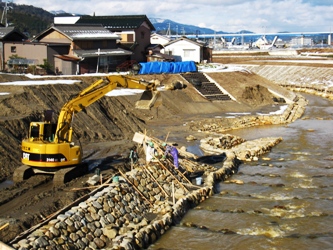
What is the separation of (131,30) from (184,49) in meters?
8.36

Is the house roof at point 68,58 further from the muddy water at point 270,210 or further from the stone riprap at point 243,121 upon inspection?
the muddy water at point 270,210

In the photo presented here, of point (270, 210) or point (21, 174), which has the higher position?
point (21, 174)

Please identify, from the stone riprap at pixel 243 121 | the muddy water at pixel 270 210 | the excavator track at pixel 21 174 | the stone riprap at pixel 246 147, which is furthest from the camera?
the stone riprap at pixel 243 121

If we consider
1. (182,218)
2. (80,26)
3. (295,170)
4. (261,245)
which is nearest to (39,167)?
(182,218)

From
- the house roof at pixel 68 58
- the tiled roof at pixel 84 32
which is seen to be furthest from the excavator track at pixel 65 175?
the tiled roof at pixel 84 32

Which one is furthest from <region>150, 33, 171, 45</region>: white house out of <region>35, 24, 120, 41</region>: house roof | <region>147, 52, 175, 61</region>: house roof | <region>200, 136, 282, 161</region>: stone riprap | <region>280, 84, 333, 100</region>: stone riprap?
<region>200, 136, 282, 161</region>: stone riprap

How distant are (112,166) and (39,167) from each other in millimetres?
4059

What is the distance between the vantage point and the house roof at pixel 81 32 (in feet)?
158

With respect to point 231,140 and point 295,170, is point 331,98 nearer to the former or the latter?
point 231,140

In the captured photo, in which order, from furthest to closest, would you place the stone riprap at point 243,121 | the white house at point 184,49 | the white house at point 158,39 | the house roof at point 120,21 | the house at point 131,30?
the white house at point 158,39
the white house at point 184,49
the house roof at point 120,21
the house at point 131,30
the stone riprap at point 243,121

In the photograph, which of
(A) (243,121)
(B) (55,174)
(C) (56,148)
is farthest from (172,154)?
(A) (243,121)

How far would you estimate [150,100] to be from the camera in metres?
20.7

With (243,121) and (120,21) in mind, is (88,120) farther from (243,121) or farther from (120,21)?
(120,21)

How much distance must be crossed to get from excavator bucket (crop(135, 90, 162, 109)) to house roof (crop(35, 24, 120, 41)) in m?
28.1
